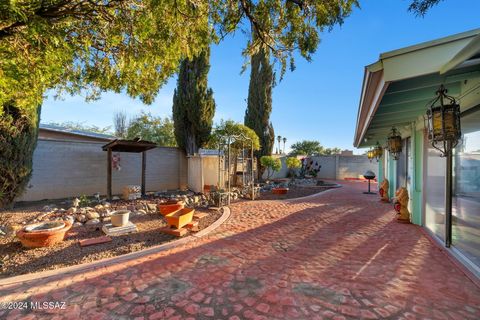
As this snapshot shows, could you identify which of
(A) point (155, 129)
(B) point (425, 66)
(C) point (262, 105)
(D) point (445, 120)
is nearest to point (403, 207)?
(D) point (445, 120)

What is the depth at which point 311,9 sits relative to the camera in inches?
121

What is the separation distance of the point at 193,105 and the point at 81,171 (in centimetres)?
579

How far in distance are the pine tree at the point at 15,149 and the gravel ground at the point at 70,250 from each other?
0.81 m

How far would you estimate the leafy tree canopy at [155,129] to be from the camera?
67.3ft

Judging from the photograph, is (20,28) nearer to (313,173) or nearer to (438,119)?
(438,119)

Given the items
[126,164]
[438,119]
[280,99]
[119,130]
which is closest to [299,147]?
[280,99]

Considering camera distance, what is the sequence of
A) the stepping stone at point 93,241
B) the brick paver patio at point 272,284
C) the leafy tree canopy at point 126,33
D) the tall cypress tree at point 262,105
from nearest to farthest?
the brick paver patio at point 272,284
the leafy tree canopy at point 126,33
the stepping stone at point 93,241
the tall cypress tree at point 262,105

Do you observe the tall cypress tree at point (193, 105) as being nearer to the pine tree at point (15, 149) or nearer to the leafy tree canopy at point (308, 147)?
the pine tree at point (15, 149)

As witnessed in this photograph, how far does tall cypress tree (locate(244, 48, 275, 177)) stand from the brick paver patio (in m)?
11.9

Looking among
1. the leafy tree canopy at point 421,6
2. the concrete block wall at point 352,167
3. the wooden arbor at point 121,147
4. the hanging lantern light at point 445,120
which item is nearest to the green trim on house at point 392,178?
the hanging lantern light at point 445,120

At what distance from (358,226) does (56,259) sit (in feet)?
19.8

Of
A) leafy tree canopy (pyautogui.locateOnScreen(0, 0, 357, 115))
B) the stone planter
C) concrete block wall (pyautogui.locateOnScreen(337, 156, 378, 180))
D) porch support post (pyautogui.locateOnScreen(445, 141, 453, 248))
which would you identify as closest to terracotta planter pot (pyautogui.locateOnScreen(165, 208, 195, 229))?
the stone planter

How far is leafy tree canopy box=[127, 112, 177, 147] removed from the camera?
67.3 ft

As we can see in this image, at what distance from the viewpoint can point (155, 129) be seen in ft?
67.8
